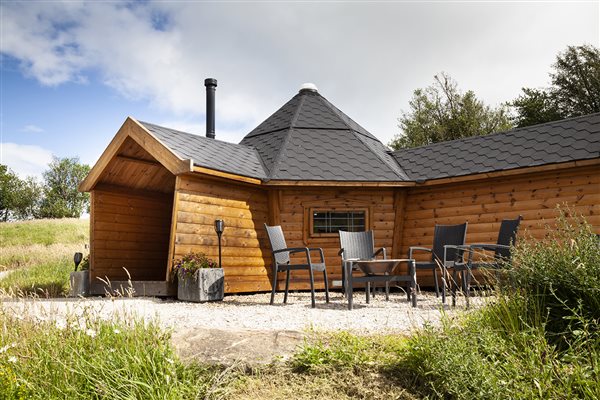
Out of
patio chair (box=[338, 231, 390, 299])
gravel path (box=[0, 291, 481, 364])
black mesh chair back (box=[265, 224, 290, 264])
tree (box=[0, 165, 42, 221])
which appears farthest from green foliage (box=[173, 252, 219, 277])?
tree (box=[0, 165, 42, 221])

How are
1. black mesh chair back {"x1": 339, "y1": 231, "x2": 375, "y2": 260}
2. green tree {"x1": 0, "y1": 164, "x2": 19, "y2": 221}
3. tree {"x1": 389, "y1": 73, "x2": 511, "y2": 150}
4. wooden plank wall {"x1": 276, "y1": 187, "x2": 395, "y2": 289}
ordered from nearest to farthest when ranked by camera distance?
black mesh chair back {"x1": 339, "y1": 231, "x2": 375, "y2": 260}
wooden plank wall {"x1": 276, "y1": 187, "x2": 395, "y2": 289}
tree {"x1": 389, "y1": 73, "x2": 511, "y2": 150}
green tree {"x1": 0, "y1": 164, "x2": 19, "y2": 221}

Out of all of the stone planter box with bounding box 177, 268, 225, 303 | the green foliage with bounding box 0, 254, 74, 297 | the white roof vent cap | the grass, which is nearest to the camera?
the stone planter box with bounding box 177, 268, 225, 303

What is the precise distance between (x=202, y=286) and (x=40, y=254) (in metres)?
10.4

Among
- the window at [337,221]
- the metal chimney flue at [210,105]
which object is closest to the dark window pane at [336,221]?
the window at [337,221]

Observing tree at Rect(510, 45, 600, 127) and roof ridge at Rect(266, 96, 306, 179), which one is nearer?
roof ridge at Rect(266, 96, 306, 179)

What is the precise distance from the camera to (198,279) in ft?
26.7

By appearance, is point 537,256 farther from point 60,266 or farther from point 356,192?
point 60,266

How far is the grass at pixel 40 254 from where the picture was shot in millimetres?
10925

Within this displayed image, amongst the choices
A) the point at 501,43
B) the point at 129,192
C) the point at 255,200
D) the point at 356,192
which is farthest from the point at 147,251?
the point at 501,43

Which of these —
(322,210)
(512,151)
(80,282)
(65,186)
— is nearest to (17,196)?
(65,186)

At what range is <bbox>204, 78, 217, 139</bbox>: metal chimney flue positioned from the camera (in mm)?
12148

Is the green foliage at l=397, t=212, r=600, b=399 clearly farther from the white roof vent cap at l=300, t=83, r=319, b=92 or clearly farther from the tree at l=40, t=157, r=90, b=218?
the tree at l=40, t=157, r=90, b=218

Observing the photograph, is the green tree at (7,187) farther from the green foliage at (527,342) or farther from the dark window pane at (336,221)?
the green foliage at (527,342)

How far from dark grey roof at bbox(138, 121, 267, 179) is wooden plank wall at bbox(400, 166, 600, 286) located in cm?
323
